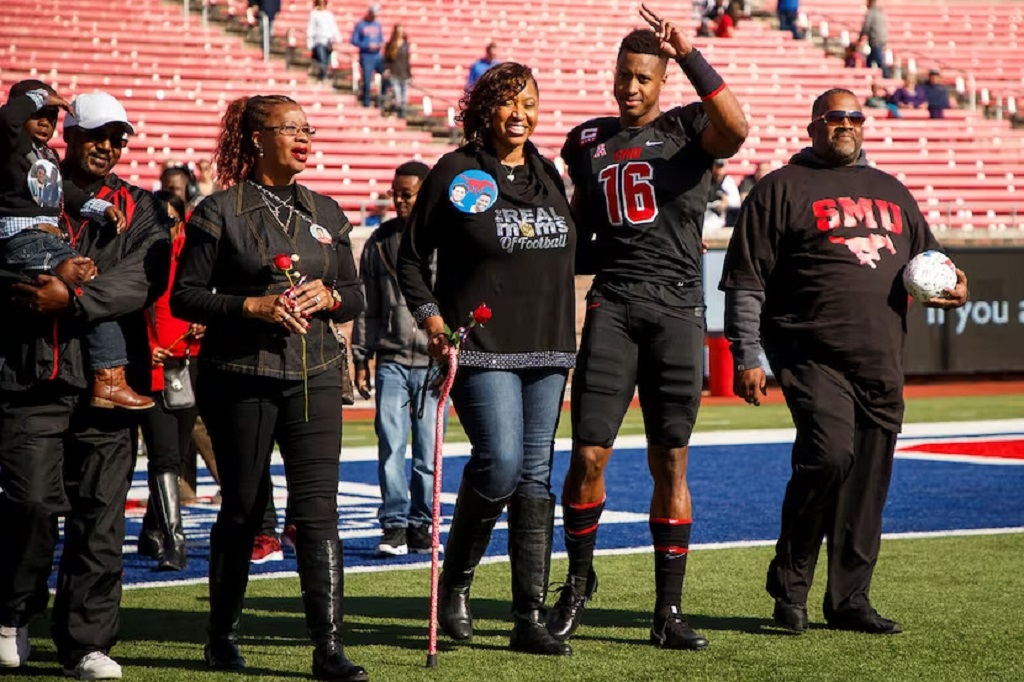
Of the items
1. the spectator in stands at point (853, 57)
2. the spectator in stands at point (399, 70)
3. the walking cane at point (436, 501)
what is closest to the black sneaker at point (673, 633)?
the walking cane at point (436, 501)

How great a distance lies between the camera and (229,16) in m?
28.6

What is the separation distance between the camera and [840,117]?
6.97 metres

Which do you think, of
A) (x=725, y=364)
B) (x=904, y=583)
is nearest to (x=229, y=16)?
(x=725, y=364)

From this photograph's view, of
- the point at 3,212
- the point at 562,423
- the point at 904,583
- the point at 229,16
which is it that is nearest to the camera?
the point at 3,212

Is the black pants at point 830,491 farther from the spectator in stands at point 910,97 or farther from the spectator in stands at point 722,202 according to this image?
the spectator in stands at point 910,97

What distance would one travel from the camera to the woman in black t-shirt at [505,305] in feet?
21.0

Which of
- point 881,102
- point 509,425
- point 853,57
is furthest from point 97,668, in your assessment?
point 853,57

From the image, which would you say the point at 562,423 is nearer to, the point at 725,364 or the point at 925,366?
the point at 725,364

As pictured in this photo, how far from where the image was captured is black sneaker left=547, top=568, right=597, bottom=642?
21.6 feet

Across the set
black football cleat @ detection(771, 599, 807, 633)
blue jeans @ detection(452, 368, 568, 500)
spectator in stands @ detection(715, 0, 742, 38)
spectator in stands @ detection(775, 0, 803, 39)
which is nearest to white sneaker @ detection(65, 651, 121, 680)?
blue jeans @ detection(452, 368, 568, 500)

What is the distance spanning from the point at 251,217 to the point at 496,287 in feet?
3.06

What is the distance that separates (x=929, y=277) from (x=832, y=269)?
37 centimetres

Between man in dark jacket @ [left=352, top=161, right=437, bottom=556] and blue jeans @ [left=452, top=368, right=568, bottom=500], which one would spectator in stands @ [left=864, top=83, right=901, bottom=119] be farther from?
blue jeans @ [left=452, top=368, right=568, bottom=500]

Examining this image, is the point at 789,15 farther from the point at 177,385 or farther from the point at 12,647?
the point at 12,647
